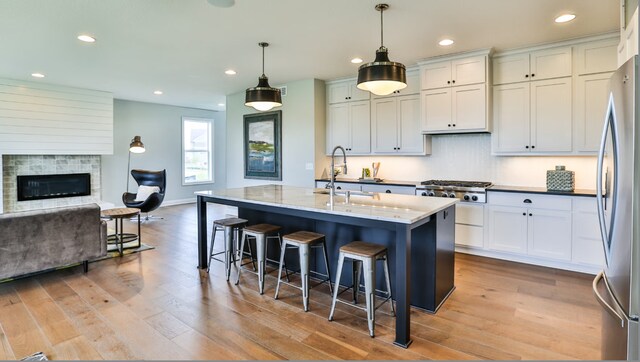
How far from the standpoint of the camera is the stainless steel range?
13.8 ft

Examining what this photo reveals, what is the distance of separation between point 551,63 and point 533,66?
18cm

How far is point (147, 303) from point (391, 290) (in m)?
2.13

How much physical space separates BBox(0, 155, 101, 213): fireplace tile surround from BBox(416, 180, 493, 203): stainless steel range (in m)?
6.52

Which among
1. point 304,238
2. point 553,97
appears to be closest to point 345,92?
point 553,97

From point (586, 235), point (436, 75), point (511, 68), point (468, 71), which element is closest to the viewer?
point (586, 235)

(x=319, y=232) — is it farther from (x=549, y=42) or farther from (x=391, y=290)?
(x=549, y=42)

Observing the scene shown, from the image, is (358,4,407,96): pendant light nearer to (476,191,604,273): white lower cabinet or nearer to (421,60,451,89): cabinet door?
(421,60,451,89): cabinet door

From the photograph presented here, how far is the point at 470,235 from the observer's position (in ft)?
14.3

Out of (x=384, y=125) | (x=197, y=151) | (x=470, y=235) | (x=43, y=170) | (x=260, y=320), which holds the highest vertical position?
(x=384, y=125)

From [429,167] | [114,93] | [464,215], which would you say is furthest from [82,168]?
[464,215]

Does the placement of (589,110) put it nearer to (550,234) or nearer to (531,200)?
(531,200)

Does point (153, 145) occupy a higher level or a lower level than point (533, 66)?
lower

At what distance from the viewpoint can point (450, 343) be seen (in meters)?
2.34

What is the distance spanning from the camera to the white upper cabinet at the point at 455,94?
4.30m
